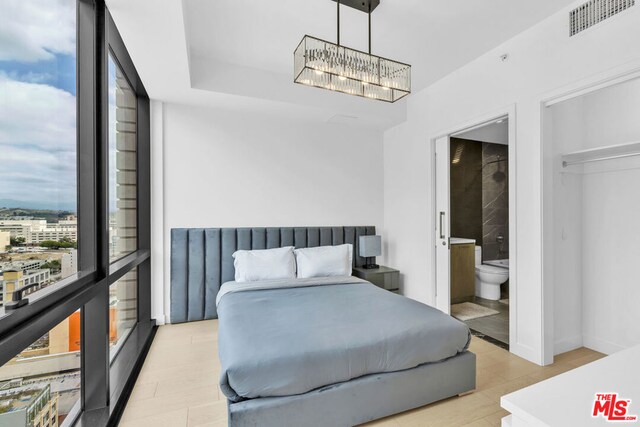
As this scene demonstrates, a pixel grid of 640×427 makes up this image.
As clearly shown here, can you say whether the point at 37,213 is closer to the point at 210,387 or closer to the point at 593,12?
the point at 210,387

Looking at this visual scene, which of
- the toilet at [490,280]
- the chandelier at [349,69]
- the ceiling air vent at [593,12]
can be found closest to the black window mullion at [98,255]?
the chandelier at [349,69]

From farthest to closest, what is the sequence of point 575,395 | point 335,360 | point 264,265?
point 264,265
point 335,360
point 575,395

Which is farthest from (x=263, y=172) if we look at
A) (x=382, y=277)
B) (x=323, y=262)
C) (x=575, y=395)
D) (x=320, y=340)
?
(x=575, y=395)

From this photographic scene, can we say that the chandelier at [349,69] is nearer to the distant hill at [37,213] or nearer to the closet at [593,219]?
the closet at [593,219]

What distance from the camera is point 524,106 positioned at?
2.62 metres

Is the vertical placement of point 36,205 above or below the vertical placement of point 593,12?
below

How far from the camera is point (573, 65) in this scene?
2287mm

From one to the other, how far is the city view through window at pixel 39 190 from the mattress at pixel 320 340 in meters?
0.80

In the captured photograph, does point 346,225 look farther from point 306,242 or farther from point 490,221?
point 490,221

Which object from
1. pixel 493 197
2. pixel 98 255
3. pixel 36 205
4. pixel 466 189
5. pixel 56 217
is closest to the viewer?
pixel 36 205

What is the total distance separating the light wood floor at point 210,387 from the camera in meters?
1.85

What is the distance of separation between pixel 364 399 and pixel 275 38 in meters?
2.95

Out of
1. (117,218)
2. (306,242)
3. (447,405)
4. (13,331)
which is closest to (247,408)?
(13,331)

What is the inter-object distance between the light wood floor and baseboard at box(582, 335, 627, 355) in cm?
8
